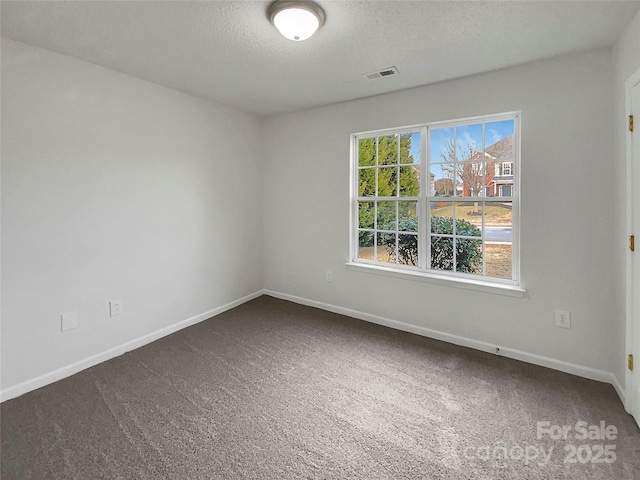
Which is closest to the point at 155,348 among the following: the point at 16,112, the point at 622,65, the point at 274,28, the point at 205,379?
the point at 205,379

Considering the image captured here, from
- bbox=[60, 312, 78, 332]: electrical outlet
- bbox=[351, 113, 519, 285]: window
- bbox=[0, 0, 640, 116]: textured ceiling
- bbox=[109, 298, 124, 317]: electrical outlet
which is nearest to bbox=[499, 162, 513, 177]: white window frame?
bbox=[351, 113, 519, 285]: window

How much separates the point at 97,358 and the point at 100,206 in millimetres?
1297

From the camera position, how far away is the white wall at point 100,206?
7.30 feet

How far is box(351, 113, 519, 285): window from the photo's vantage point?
2834 millimetres

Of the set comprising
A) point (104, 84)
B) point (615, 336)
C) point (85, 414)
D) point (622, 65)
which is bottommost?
point (85, 414)

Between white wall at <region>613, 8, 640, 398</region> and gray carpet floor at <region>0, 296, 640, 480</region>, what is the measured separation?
386 mm

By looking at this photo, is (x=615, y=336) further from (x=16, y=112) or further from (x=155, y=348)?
(x=16, y=112)

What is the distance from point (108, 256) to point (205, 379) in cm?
138

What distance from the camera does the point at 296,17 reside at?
182cm

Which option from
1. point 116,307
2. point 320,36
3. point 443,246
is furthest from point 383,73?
point 116,307

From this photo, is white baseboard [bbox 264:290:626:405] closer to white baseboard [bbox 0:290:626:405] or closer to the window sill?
white baseboard [bbox 0:290:626:405]

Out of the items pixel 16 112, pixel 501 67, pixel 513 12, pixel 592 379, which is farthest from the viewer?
pixel 501 67

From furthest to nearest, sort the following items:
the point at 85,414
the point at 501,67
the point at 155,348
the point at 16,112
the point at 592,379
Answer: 1. the point at 155,348
2. the point at 501,67
3. the point at 592,379
4. the point at 16,112
5. the point at 85,414

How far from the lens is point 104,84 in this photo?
2650mm
